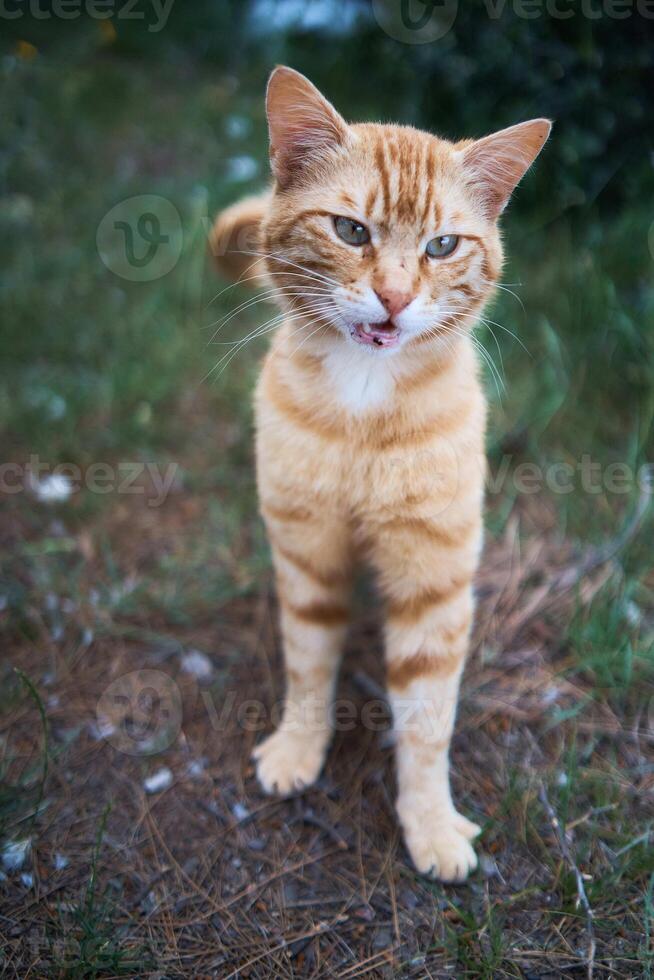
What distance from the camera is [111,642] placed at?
2162 millimetres

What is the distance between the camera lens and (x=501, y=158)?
153 centimetres

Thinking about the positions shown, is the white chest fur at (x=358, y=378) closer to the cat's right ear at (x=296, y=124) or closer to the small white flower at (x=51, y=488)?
the cat's right ear at (x=296, y=124)

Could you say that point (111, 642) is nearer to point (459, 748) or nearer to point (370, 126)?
point (459, 748)

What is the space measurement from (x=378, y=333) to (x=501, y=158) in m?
0.50

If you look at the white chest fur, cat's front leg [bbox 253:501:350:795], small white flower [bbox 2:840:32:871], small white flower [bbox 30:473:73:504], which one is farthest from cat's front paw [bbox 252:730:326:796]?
→ small white flower [bbox 30:473:73:504]

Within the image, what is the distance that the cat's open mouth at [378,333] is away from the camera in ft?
4.54

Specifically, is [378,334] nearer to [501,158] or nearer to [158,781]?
[501,158]

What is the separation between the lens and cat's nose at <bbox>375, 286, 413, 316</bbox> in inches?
52.9

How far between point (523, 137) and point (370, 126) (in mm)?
326

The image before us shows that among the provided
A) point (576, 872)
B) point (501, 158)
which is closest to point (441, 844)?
point (576, 872)

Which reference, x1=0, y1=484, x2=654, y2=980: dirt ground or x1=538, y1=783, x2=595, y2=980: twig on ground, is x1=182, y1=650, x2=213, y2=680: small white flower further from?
x1=538, y1=783, x2=595, y2=980: twig on ground

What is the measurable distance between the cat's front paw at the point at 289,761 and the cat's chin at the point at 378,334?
Result: 1.02 meters

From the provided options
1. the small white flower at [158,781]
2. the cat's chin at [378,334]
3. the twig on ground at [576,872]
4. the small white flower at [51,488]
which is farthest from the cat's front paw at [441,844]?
the small white flower at [51,488]

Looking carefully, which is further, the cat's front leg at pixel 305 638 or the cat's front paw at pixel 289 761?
the cat's front paw at pixel 289 761
